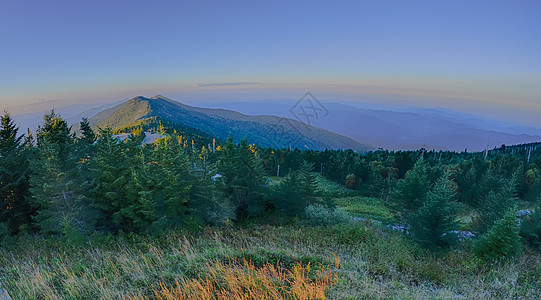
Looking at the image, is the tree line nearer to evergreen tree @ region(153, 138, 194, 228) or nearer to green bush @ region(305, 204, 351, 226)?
evergreen tree @ region(153, 138, 194, 228)

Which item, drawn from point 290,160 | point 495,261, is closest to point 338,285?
point 495,261

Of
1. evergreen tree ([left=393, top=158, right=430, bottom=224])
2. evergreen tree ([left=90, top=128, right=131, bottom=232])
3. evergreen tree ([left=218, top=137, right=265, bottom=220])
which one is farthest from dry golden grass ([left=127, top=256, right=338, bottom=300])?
evergreen tree ([left=393, top=158, right=430, bottom=224])

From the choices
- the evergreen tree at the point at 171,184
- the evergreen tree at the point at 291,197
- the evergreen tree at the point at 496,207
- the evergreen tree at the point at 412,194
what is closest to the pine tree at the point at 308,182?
the evergreen tree at the point at 291,197

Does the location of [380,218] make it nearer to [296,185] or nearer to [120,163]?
[296,185]

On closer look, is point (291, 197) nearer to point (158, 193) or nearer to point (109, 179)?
point (158, 193)

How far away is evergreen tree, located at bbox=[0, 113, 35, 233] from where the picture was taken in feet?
57.7

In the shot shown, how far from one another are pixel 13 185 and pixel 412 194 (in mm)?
31973

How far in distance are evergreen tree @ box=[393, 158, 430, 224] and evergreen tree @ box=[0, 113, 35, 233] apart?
1170 inches

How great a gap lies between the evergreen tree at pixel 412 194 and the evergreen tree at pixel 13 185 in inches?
1170

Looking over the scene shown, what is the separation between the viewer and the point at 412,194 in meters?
23.0

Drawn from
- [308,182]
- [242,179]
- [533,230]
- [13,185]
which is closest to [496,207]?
[533,230]

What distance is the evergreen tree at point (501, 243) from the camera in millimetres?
9539

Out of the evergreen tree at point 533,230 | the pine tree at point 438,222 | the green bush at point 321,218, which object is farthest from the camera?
the green bush at point 321,218

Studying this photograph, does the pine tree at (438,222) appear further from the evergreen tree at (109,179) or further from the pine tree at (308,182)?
the evergreen tree at (109,179)
